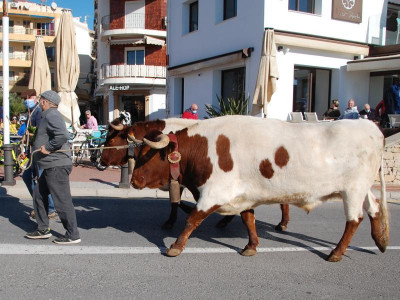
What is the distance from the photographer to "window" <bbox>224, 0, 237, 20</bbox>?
1418cm

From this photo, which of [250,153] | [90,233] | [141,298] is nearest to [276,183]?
[250,153]

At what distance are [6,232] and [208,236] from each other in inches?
110

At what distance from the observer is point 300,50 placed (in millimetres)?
13078

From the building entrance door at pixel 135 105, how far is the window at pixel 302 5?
55.7ft

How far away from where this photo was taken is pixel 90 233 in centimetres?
538

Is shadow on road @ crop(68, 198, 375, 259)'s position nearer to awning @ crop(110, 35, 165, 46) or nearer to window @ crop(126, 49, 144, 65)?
awning @ crop(110, 35, 165, 46)

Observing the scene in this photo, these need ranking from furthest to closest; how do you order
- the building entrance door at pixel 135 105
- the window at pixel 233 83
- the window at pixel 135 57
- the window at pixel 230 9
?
the building entrance door at pixel 135 105, the window at pixel 135 57, the window at pixel 230 9, the window at pixel 233 83

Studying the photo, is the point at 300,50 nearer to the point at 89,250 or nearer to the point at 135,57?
the point at 89,250

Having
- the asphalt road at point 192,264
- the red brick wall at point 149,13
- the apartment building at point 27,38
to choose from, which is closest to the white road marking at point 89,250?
the asphalt road at point 192,264

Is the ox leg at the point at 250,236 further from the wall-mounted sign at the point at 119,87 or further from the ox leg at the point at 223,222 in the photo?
the wall-mounted sign at the point at 119,87

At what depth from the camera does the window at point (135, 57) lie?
28031 millimetres

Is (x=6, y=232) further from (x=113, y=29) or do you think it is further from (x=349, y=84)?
(x=113, y=29)

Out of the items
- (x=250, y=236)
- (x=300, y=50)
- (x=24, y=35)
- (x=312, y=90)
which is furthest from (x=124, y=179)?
(x=24, y=35)

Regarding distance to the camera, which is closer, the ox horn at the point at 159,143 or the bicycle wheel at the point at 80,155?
the ox horn at the point at 159,143
